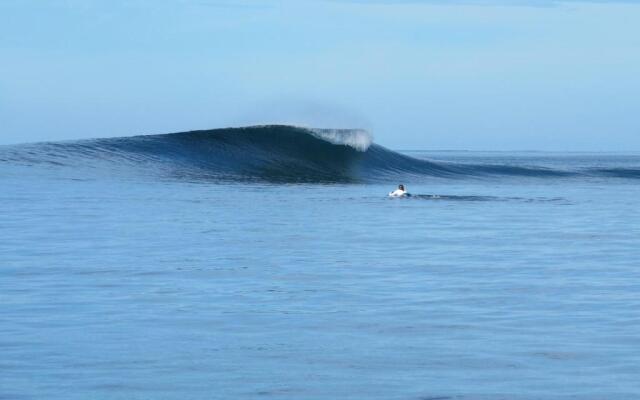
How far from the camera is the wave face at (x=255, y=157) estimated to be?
33656mm

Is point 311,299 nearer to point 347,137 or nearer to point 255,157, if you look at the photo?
point 255,157

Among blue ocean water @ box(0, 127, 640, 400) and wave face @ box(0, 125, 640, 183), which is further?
wave face @ box(0, 125, 640, 183)

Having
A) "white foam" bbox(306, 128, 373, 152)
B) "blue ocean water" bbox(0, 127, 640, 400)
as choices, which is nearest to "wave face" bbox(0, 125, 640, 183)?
"white foam" bbox(306, 128, 373, 152)

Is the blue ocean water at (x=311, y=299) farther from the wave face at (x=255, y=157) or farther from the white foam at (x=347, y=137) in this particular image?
the white foam at (x=347, y=137)

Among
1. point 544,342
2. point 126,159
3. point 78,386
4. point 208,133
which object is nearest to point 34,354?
point 78,386

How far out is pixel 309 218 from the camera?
19062 mm

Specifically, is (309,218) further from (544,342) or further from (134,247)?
(544,342)

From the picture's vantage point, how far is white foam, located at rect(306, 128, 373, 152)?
4228 cm

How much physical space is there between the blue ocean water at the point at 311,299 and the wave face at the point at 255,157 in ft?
34.9

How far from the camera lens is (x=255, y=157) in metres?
38.0

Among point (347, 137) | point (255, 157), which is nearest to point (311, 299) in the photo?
point (255, 157)

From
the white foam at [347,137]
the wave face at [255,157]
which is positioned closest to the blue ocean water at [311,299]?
the wave face at [255,157]

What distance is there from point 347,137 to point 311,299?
33.2 m

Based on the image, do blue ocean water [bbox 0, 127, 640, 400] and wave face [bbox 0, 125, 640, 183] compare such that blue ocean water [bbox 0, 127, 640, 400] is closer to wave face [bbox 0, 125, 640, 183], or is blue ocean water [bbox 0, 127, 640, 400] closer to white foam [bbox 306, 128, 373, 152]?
wave face [bbox 0, 125, 640, 183]
